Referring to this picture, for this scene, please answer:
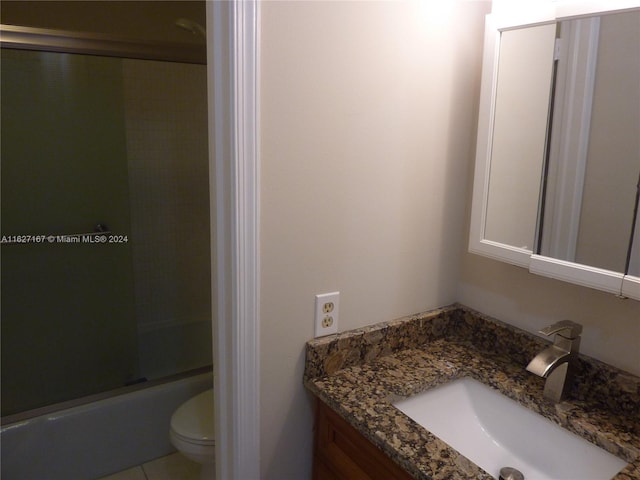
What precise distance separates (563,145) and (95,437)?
6.80 feet

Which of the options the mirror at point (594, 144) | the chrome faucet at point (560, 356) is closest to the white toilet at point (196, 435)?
the chrome faucet at point (560, 356)

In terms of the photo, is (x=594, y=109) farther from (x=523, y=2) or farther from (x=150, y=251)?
(x=150, y=251)

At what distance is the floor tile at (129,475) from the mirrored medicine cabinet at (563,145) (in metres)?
1.72

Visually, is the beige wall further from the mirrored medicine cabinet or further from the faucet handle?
the faucet handle

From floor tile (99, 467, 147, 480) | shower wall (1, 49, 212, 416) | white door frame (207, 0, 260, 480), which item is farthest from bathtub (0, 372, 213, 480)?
white door frame (207, 0, 260, 480)

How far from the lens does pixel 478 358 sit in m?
1.31

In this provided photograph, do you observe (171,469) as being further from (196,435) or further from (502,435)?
(502,435)

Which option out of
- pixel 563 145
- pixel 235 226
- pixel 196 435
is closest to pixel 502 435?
pixel 563 145

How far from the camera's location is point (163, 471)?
6.60ft

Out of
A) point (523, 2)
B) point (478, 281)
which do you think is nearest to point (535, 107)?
point (523, 2)

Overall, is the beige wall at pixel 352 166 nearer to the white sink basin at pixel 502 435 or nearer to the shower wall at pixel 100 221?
the white sink basin at pixel 502 435

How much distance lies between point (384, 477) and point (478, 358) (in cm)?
48

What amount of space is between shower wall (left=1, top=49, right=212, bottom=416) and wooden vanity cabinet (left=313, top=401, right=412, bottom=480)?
4.81 feet

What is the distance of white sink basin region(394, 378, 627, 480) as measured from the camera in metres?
1.00
